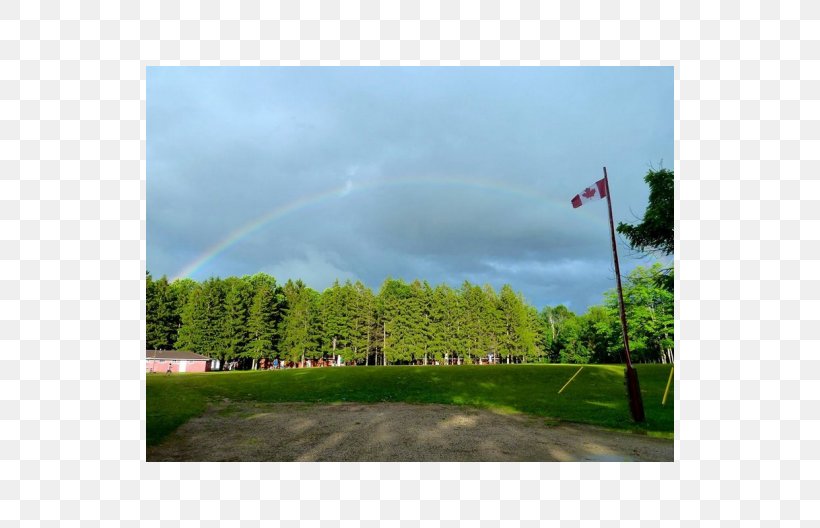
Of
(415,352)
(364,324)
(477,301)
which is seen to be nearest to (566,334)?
(477,301)

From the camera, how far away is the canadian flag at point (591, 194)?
1381cm

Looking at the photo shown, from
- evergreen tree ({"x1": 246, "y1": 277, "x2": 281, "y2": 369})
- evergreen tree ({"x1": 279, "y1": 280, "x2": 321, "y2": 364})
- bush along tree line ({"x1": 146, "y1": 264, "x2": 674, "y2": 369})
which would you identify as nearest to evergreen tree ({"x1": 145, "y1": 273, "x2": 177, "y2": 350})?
bush along tree line ({"x1": 146, "y1": 264, "x2": 674, "y2": 369})

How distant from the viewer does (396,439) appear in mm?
11062

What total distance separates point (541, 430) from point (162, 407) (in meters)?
14.7

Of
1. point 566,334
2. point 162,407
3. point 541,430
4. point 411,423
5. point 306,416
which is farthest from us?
point 566,334

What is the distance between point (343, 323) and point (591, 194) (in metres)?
50.7

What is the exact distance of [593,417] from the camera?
47.2ft

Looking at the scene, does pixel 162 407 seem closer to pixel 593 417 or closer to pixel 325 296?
pixel 593 417

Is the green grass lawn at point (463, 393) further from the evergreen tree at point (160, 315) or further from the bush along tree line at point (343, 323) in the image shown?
the evergreen tree at point (160, 315)

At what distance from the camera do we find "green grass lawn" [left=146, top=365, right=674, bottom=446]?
47.0ft

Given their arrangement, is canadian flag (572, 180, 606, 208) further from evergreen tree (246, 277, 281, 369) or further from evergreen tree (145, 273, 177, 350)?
evergreen tree (145, 273, 177, 350)

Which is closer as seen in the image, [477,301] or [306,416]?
[306,416]

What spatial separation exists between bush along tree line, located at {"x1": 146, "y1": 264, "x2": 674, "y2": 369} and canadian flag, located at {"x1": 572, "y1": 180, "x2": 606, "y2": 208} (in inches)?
1818

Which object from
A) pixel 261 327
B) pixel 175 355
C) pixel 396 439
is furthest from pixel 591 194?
pixel 175 355
